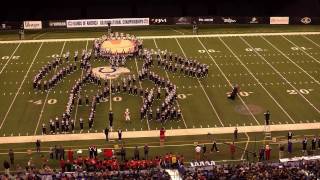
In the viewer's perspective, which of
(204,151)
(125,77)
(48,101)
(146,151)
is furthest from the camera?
(125,77)

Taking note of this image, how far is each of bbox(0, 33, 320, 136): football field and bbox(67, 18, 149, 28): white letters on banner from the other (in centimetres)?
481

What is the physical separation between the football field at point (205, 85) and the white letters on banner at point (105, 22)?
4.81 metres

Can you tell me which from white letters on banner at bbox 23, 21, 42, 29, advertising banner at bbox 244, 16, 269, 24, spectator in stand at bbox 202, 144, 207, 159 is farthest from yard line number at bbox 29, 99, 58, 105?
advertising banner at bbox 244, 16, 269, 24

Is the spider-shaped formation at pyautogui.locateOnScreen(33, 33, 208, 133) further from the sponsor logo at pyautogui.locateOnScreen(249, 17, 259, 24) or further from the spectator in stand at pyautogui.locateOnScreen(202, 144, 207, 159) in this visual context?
the sponsor logo at pyautogui.locateOnScreen(249, 17, 259, 24)

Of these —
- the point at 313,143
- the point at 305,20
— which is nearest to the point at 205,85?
the point at 313,143

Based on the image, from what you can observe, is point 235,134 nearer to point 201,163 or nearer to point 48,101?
point 201,163

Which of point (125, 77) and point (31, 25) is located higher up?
point (31, 25)

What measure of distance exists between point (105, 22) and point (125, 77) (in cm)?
1443

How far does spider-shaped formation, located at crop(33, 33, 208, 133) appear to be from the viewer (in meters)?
26.5

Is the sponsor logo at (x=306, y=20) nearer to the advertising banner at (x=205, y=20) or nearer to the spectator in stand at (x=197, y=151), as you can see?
the advertising banner at (x=205, y=20)

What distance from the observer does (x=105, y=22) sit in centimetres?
4528

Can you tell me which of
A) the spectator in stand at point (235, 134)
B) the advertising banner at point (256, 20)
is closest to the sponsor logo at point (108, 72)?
the spectator in stand at point (235, 134)

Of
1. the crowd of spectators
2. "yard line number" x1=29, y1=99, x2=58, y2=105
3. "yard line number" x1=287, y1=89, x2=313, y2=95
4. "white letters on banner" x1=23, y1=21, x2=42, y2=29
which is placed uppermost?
"white letters on banner" x1=23, y1=21, x2=42, y2=29

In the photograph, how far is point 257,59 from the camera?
35281 mm
